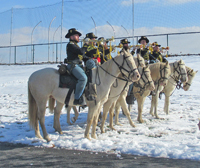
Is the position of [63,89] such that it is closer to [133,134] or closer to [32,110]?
[32,110]

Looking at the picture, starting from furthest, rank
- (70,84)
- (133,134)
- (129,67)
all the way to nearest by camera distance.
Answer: (133,134), (70,84), (129,67)

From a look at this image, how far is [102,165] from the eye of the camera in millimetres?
4352

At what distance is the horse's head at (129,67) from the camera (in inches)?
229

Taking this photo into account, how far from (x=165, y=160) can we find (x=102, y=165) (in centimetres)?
Answer: 118

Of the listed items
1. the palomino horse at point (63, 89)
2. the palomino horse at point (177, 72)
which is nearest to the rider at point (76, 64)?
the palomino horse at point (63, 89)

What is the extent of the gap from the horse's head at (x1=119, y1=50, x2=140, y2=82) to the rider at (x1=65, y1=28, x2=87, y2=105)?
3.27 ft

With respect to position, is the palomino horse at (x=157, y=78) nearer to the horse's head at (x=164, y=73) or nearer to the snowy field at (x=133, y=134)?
the horse's head at (x=164, y=73)

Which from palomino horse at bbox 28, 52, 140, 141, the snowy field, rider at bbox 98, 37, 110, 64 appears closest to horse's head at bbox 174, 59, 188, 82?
the snowy field

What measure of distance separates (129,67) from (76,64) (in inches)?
56.0

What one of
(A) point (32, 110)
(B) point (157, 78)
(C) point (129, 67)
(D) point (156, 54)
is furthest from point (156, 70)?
(A) point (32, 110)

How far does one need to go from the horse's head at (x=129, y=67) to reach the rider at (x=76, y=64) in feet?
3.27

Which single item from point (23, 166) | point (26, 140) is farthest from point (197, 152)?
point (26, 140)

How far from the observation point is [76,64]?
6.42 metres

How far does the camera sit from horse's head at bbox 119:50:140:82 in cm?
582
